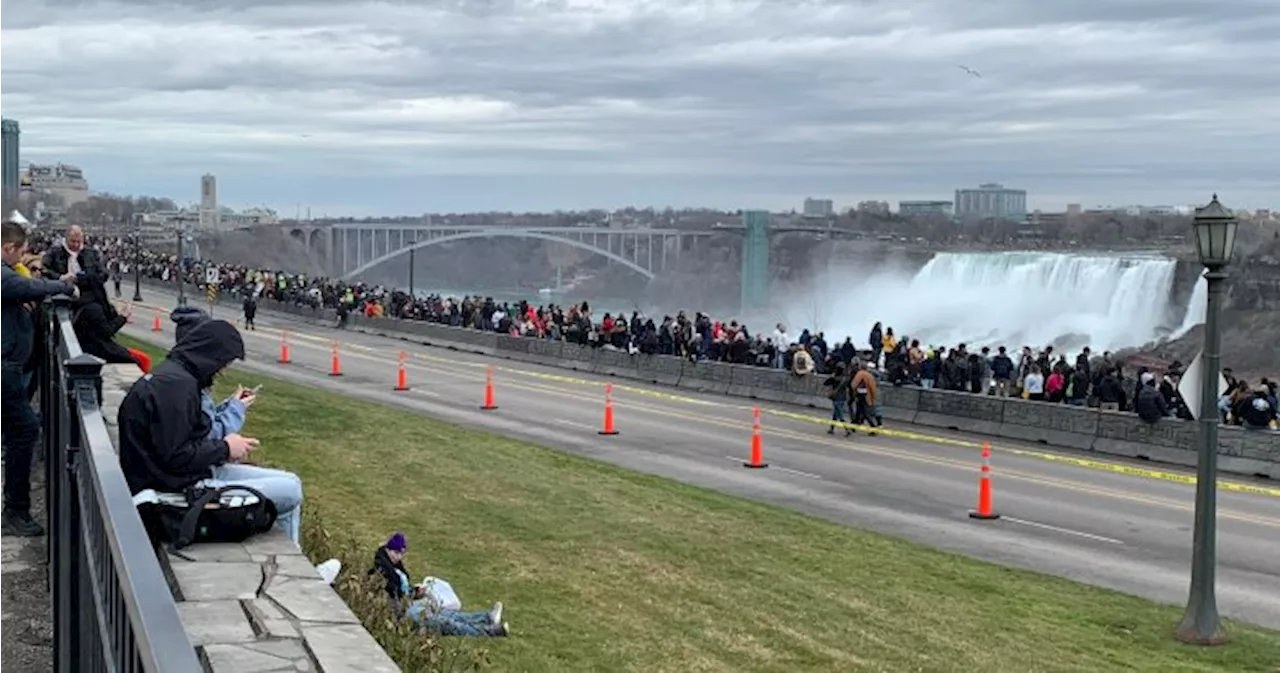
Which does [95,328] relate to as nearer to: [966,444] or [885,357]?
[966,444]

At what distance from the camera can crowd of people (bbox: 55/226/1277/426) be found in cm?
2709

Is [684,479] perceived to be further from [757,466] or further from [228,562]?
[228,562]

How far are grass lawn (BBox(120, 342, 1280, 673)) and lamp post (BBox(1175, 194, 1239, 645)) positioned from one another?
379mm

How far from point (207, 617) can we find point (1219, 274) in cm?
1053

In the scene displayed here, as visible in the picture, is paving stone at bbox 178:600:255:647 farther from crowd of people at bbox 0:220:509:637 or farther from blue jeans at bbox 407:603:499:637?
blue jeans at bbox 407:603:499:637

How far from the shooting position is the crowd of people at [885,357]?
27.1 metres

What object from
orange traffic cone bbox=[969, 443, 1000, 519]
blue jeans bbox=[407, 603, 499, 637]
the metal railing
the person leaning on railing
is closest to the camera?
the metal railing

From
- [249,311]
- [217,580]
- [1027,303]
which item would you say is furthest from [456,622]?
[1027,303]

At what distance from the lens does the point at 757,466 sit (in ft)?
75.6

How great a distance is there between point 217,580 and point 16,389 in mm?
2561

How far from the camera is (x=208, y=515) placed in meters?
6.18

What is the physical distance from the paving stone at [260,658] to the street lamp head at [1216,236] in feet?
33.9

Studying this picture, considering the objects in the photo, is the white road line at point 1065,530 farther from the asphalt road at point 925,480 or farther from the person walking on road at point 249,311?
the person walking on road at point 249,311

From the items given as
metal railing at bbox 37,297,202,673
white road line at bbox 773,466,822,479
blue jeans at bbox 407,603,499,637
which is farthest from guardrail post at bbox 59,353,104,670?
white road line at bbox 773,466,822,479
